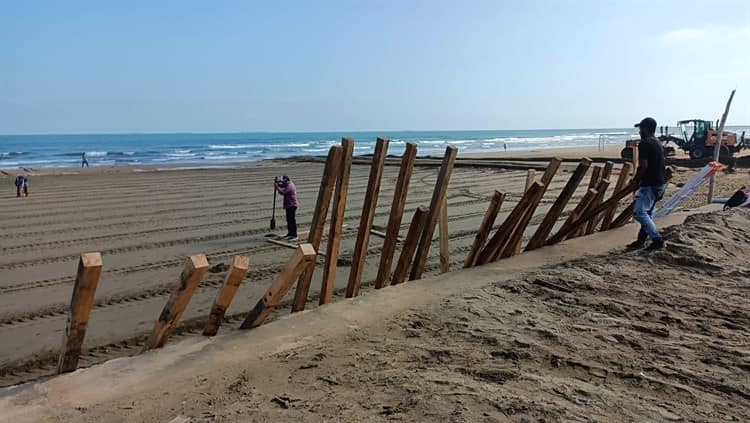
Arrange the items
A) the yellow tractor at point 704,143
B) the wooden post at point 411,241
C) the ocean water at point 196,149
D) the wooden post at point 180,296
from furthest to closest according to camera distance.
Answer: the ocean water at point 196,149 → the yellow tractor at point 704,143 → the wooden post at point 411,241 → the wooden post at point 180,296

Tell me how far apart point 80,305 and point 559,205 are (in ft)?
17.3

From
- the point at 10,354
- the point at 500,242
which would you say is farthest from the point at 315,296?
the point at 10,354

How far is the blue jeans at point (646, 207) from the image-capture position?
625 centimetres

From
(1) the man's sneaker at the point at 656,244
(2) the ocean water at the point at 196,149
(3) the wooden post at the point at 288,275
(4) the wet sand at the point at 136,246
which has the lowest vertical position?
(2) the ocean water at the point at 196,149

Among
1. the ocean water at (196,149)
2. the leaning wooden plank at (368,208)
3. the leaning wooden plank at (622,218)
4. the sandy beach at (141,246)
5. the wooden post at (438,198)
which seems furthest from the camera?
the ocean water at (196,149)

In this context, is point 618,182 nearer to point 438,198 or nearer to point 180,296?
point 438,198

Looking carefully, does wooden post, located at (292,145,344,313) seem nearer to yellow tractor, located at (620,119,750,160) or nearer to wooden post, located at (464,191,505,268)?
wooden post, located at (464,191,505,268)

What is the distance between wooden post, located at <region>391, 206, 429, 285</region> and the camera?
515 centimetres

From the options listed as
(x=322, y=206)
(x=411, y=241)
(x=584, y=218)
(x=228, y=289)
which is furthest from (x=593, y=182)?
(x=228, y=289)

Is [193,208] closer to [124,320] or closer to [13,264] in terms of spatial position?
[13,264]

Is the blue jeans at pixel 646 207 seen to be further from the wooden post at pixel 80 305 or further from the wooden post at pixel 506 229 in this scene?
the wooden post at pixel 80 305

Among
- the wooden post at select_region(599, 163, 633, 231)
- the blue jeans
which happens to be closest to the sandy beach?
the wooden post at select_region(599, 163, 633, 231)

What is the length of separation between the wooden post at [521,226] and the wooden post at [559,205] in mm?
420

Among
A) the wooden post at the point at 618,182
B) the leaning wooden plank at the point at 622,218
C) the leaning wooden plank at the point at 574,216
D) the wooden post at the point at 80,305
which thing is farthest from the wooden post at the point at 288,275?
the leaning wooden plank at the point at 622,218
